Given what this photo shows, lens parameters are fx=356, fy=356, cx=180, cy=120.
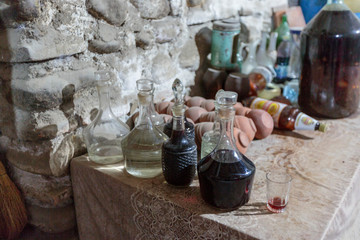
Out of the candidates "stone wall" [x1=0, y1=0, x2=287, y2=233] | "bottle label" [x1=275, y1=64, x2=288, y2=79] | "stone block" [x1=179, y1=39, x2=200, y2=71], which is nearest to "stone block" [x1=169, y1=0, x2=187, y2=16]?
"stone wall" [x1=0, y1=0, x2=287, y2=233]

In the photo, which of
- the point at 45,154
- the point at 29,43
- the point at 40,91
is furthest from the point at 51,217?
the point at 29,43

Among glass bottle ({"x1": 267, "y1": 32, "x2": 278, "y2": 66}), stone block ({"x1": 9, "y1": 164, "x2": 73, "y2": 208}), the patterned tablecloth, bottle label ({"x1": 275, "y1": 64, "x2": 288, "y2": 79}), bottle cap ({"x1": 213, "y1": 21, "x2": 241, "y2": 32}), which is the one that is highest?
bottle cap ({"x1": 213, "y1": 21, "x2": 241, "y2": 32})

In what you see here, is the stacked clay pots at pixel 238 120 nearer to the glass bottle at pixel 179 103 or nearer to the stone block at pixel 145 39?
the glass bottle at pixel 179 103

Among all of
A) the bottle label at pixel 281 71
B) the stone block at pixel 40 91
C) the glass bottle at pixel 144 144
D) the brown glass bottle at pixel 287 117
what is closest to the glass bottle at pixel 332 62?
the brown glass bottle at pixel 287 117

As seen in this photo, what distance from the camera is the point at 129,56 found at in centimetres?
105

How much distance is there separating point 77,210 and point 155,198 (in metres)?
0.31

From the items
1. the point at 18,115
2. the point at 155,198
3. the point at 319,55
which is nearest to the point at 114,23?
the point at 18,115

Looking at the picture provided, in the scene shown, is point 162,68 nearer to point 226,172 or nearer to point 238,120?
point 238,120

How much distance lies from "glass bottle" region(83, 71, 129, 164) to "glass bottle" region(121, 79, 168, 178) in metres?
0.08

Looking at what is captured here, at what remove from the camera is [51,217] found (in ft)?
3.20

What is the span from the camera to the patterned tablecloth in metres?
0.70

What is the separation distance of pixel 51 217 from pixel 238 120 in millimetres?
578

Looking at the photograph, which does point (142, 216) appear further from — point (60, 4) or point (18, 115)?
point (60, 4)

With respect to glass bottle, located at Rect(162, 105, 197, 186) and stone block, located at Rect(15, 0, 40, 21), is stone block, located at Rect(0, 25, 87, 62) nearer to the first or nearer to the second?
stone block, located at Rect(15, 0, 40, 21)
